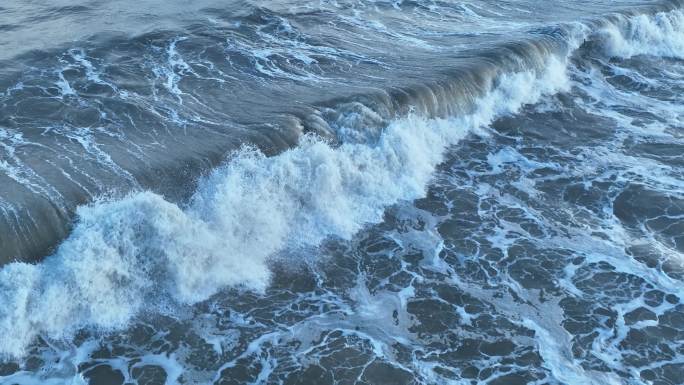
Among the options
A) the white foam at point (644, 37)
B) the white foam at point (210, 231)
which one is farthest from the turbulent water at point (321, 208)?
the white foam at point (644, 37)

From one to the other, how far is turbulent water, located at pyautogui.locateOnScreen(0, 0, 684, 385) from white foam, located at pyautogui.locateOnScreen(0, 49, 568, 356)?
0.04 metres

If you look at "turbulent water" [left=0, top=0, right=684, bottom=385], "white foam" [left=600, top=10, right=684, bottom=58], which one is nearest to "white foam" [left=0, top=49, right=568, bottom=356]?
"turbulent water" [left=0, top=0, right=684, bottom=385]

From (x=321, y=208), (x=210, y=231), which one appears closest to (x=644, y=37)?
(x=321, y=208)

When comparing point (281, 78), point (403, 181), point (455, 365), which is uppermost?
point (281, 78)

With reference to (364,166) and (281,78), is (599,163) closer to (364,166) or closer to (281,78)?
(364,166)

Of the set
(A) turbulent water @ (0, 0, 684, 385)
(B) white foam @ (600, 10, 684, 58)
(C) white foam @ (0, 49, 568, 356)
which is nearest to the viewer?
(A) turbulent water @ (0, 0, 684, 385)

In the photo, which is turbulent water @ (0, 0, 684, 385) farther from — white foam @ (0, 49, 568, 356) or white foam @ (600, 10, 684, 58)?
white foam @ (600, 10, 684, 58)

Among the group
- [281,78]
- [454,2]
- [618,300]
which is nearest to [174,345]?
[618,300]

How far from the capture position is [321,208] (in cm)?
1301

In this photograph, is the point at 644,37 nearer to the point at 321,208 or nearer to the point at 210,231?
the point at 321,208

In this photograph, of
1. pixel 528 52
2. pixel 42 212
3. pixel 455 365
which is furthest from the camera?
pixel 528 52

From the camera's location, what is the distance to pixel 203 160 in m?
12.8

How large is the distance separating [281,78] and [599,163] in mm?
8059

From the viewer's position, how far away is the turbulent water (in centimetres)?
1000
